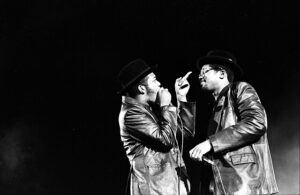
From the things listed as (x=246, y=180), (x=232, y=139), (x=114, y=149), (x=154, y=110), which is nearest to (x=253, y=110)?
(x=232, y=139)

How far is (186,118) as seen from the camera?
332 cm

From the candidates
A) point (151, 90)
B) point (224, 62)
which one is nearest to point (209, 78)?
point (224, 62)

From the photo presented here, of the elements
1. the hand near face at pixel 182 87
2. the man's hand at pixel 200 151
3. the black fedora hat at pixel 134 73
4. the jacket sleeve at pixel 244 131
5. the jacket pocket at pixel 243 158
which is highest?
the black fedora hat at pixel 134 73

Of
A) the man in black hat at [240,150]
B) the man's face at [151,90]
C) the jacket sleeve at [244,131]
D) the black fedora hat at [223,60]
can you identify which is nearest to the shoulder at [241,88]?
the man in black hat at [240,150]

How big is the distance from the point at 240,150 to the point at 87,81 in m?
2.56

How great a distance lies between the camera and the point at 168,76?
4.93 meters

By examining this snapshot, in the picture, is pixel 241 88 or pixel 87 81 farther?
pixel 87 81

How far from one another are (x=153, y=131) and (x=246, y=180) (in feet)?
2.32

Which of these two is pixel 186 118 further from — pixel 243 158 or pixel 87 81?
pixel 87 81

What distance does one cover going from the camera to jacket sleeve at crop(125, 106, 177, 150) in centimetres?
304

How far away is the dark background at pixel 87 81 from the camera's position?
475 centimetres

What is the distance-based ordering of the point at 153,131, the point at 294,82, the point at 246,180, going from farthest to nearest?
the point at 294,82 < the point at 153,131 < the point at 246,180

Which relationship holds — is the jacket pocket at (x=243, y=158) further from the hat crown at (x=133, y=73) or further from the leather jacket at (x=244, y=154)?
the hat crown at (x=133, y=73)

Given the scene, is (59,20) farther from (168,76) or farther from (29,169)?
(29,169)
